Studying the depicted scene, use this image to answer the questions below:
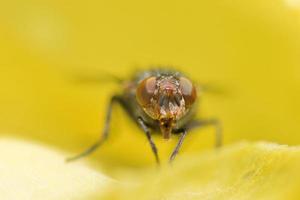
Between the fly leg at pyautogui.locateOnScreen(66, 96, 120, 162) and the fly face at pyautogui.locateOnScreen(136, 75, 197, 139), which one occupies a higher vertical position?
the fly face at pyautogui.locateOnScreen(136, 75, 197, 139)

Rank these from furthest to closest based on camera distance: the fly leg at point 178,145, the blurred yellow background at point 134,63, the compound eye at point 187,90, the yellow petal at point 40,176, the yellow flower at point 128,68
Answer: the blurred yellow background at point 134,63, the yellow flower at point 128,68, the compound eye at point 187,90, the fly leg at point 178,145, the yellow petal at point 40,176

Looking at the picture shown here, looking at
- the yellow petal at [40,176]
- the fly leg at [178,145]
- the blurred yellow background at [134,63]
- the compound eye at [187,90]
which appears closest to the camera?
the yellow petal at [40,176]

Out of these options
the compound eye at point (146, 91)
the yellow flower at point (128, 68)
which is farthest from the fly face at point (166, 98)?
the yellow flower at point (128, 68)

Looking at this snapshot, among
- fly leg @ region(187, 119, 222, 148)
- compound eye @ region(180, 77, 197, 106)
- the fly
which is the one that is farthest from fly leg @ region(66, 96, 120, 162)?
compound eye @ region(180, 77, 197, 106)

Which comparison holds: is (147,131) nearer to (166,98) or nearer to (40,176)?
(166,98)

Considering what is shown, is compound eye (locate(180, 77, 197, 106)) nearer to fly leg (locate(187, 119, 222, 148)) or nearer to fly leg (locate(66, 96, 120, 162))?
fly leg (locate(187, 119, 222, 148))

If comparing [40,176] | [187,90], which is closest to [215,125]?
[187,90]

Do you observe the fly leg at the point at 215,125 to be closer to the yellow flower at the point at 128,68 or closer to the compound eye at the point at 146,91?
the yellow flower at the point at 128,68

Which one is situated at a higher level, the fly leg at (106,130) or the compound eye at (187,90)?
the compound eye at (187,90)

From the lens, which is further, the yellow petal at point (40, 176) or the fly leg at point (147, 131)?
the fly leg at point (147, 131)
